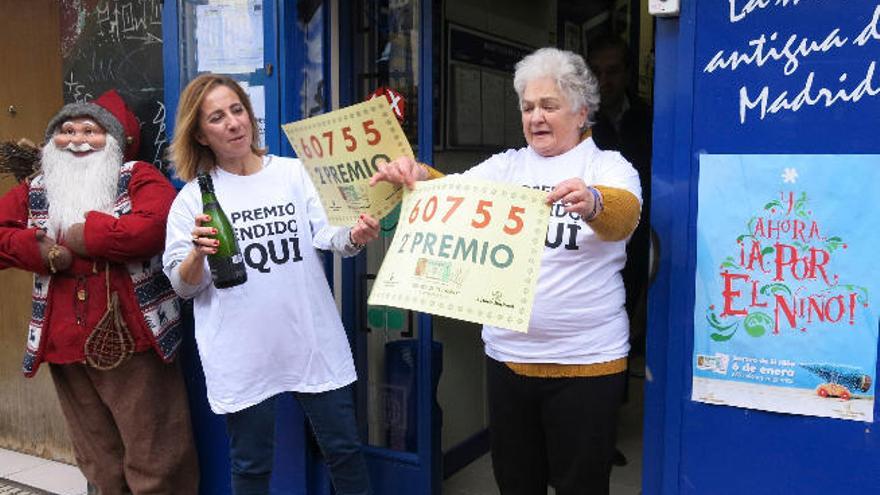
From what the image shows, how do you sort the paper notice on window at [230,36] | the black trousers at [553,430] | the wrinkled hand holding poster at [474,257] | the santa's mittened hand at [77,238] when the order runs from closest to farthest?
the wrinkled hand holding poster at [474,257] → the black trousers at [553,430] → the santa's mittened hand at [77,238] → the paper notice on window at [230,36]

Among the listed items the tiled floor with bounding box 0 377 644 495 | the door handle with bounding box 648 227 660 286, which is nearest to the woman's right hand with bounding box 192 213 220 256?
the door handle with bounding box 648 227 660 286

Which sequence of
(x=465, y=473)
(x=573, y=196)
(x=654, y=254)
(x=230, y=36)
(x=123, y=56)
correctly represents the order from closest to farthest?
(x=573, y=196) → (x=654, y=254) → (x=230, y=36) → (x=123, y=56) → (x=465, y=473)

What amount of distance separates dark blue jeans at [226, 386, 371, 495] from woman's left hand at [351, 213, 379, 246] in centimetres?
65

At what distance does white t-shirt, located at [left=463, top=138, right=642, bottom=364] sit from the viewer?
2160 millimetres

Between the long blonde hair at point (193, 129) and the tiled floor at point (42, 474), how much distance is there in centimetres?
224

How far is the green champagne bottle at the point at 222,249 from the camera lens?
2.54 metres

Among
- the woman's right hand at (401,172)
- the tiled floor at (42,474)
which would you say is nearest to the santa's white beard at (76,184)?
the woman's right hand at (401,172)

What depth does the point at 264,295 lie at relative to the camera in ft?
8.64

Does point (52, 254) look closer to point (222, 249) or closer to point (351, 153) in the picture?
point (222, 249)

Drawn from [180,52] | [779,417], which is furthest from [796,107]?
[180,52]

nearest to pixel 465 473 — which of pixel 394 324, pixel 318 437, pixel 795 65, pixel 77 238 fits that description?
pixel 394 324

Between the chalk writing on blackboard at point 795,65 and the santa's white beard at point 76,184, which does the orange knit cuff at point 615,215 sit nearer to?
the chalk writing on blackboard at point 795,65

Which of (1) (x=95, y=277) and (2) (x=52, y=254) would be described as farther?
(1) (x=95, y=277)

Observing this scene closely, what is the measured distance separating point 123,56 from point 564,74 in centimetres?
237
